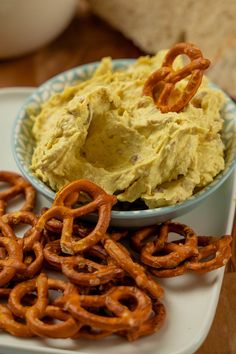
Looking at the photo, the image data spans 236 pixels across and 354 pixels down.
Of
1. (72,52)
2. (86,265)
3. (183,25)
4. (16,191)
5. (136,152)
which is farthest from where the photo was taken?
(72,52)

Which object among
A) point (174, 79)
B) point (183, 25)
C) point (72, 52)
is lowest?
point (72, 52)

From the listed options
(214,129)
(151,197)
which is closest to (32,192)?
(151,197)

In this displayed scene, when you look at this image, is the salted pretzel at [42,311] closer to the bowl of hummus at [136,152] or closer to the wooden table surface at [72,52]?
the bowl of hummus at [136,152]

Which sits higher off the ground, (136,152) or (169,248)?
(136,152)

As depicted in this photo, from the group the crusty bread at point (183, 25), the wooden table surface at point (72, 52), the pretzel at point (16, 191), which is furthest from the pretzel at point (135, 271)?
→ the wooden table surface at point (72, 52)

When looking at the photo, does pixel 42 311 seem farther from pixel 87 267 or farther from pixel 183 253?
pixel 183 253

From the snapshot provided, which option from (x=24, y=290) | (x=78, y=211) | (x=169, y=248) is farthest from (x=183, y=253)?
(x=24, y=290)

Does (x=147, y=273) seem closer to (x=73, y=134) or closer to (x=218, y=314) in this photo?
(x=218, y=314)
